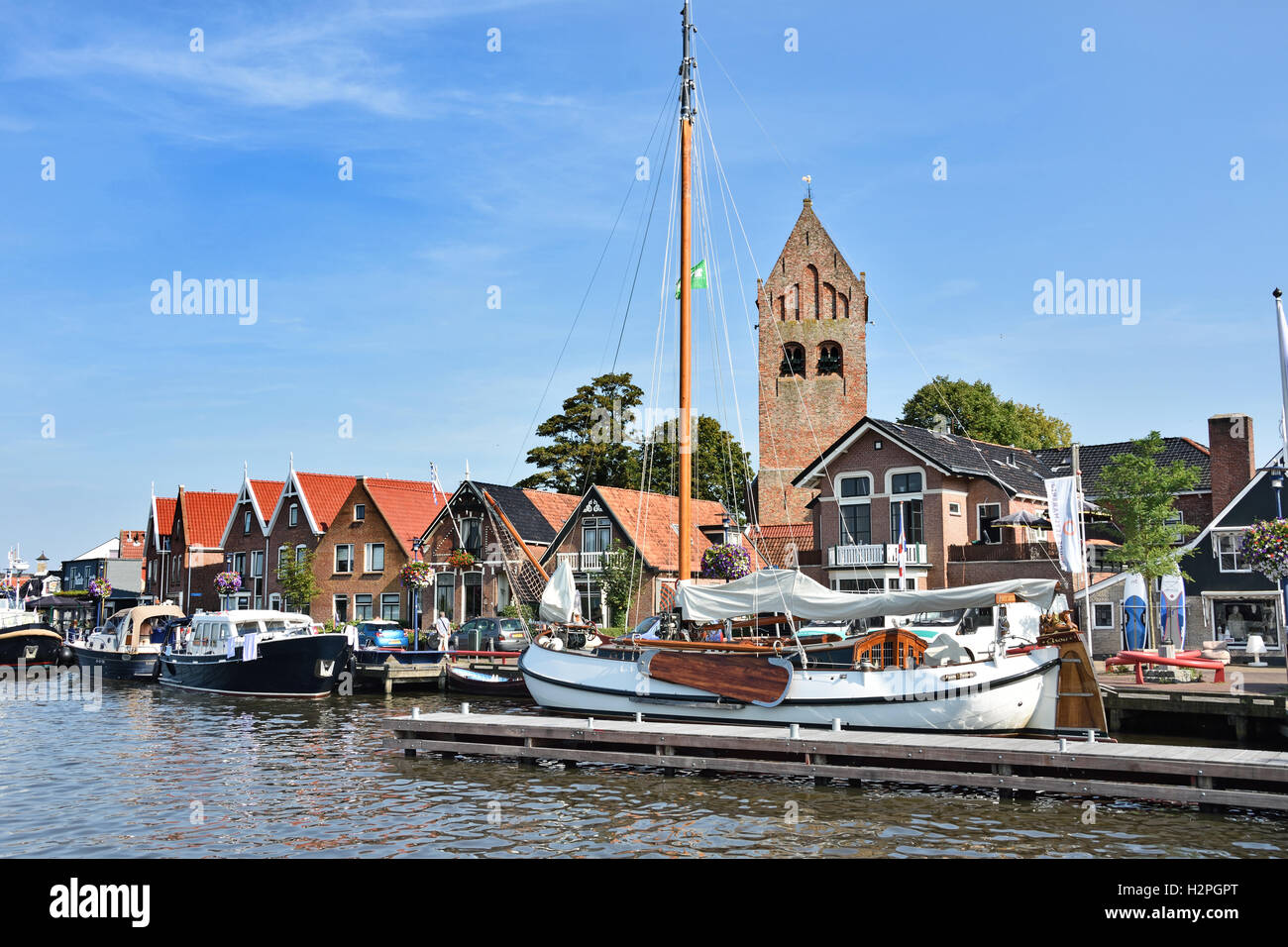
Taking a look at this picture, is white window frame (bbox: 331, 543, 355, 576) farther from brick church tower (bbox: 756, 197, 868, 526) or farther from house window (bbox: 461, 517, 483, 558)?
brick church tower (bbox: 756, 197, 868, 526)

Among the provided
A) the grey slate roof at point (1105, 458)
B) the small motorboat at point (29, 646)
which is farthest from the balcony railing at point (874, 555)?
the small motorboat at point (29, 646)

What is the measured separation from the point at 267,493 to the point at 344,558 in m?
12.0

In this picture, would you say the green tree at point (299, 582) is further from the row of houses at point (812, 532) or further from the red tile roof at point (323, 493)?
the red tile roof at point (323, 493)

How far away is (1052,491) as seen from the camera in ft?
96.6

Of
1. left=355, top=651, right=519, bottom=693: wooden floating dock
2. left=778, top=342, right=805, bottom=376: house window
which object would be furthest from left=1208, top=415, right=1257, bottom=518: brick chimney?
left=355, top=651, right=519, bottom=693: wooden floating dock

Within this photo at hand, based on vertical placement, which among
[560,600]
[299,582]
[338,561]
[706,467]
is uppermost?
[706,467]

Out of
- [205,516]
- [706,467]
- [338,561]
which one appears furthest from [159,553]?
[706,467]

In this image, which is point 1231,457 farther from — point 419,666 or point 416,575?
point 416,575

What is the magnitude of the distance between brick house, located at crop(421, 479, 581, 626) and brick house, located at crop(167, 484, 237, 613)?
2447 cm

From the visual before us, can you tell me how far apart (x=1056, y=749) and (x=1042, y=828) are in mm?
2312

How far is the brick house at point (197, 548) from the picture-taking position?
73438 mm

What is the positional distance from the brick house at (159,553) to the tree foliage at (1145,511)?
211ft

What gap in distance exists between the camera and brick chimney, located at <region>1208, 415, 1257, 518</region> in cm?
4538

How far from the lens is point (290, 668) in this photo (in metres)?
35.2
